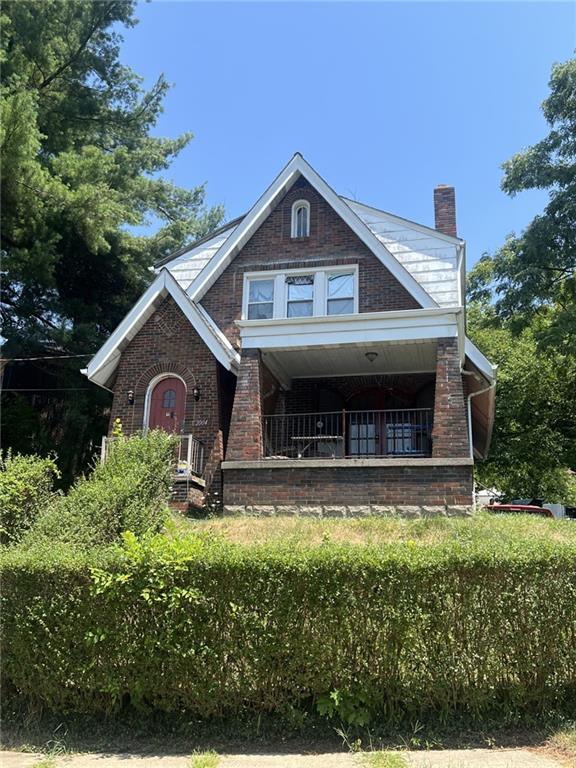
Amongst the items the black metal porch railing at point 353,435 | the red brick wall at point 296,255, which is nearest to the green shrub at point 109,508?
the black metal porch railing at point 353,435

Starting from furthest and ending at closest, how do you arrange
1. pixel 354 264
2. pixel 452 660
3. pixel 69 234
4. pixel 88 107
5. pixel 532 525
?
pixel 88 107, pixel 69 234, pixel 354 264, pixel 532 525, pixel 452 660

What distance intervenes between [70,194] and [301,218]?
728cm

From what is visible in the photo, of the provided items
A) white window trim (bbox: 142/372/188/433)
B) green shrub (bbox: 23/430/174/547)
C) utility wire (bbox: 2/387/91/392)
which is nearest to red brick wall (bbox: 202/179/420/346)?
white window trim (bbox: 142/372/188/433)

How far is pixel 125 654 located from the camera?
17.4 ft

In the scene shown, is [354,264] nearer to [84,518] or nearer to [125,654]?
[84,518]

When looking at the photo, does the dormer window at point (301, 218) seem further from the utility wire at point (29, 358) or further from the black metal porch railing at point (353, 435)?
the utility wire at point (29, 358)

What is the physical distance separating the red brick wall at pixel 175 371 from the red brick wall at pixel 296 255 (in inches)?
57.7

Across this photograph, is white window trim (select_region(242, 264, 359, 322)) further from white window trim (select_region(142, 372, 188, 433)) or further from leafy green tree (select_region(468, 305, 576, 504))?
leafy green tree (select_region(468, 305, 576, 504))

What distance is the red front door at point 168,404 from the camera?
548 inches

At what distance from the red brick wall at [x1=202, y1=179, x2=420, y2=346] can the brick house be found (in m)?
0.04

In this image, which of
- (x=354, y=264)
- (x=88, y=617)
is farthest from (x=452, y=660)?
(x=354, y=264)

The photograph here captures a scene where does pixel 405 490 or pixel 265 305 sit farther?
pixel 265 305

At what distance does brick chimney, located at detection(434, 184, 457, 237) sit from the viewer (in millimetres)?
17797

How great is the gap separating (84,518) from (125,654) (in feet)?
7.98
